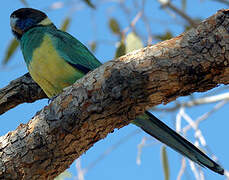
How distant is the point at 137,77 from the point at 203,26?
0.35 meters

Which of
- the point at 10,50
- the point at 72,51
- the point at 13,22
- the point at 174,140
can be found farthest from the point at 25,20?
the point at 174,140

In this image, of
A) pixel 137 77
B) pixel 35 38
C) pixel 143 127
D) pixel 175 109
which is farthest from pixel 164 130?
pixel 175 109

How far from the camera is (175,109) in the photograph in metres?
3.90

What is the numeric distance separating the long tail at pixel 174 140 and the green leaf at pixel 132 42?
111cm

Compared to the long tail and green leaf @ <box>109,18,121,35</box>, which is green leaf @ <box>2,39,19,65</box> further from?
the long tail

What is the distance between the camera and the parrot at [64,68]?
2246 millimetres

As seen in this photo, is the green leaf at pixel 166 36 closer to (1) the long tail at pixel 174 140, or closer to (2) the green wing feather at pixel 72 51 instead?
(2) the green wing feather at pixel 72 51

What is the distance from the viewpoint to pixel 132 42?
3383 millimetres

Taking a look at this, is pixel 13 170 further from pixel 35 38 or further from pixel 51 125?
pixel 35 38

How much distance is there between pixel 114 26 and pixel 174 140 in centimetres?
186

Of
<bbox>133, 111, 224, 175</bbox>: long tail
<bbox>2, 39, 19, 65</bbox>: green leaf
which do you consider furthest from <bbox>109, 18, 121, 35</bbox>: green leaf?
<bbox>133, 111, 224, 175</bbox>: long tail

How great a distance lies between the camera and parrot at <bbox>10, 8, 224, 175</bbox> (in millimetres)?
2246

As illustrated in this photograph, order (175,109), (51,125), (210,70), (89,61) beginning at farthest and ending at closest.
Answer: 1. (175,109)
2. (89,61)
3. (51,125)
4. (210,70)

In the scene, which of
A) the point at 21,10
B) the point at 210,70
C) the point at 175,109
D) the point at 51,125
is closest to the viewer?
the point at 210,70
